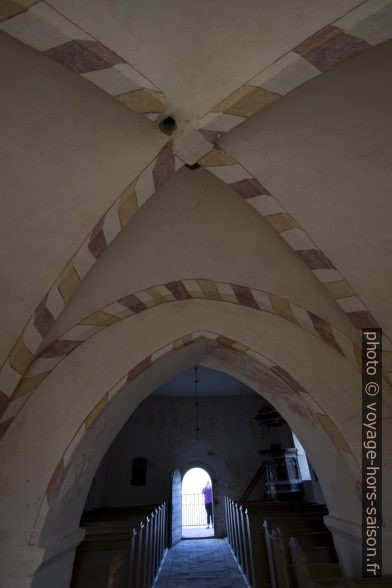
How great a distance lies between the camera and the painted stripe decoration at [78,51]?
5.43ft

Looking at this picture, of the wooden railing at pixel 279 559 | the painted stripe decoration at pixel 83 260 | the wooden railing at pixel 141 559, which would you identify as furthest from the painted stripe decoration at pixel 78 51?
the wooden railing at pixel 141 559

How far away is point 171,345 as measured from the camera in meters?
4.28

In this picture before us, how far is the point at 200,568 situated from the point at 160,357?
Result: 5410 mm

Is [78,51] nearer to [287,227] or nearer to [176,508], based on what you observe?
[287,227]

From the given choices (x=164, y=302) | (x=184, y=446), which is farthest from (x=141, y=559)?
(x=184, y=446)

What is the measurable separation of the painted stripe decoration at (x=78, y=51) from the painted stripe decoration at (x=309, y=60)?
444 mm

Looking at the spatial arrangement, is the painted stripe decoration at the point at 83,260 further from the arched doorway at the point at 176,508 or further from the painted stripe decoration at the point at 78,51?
the arched doorway at the point at 176,508

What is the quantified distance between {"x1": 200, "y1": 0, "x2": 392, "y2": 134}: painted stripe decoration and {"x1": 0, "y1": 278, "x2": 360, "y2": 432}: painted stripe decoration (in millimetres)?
1977

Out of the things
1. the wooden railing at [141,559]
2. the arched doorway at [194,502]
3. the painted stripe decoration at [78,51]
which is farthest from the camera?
the arched doorway at [194,502]

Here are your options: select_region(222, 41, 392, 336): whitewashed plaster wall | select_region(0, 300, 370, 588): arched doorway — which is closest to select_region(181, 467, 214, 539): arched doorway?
select_region(0, 300, 370, 588): arched doorway

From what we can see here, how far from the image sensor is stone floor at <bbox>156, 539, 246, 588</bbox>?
18.8ft

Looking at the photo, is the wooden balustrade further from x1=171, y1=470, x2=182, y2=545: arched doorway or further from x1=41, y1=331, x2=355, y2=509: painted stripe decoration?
x1=171, y1=470, x2=182, y2=545: arched doorway

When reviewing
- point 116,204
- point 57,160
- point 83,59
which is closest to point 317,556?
point 116,204

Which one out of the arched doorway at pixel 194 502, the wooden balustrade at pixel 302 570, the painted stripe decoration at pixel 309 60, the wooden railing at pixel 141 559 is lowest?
the arched doorway at pixel 194 502
